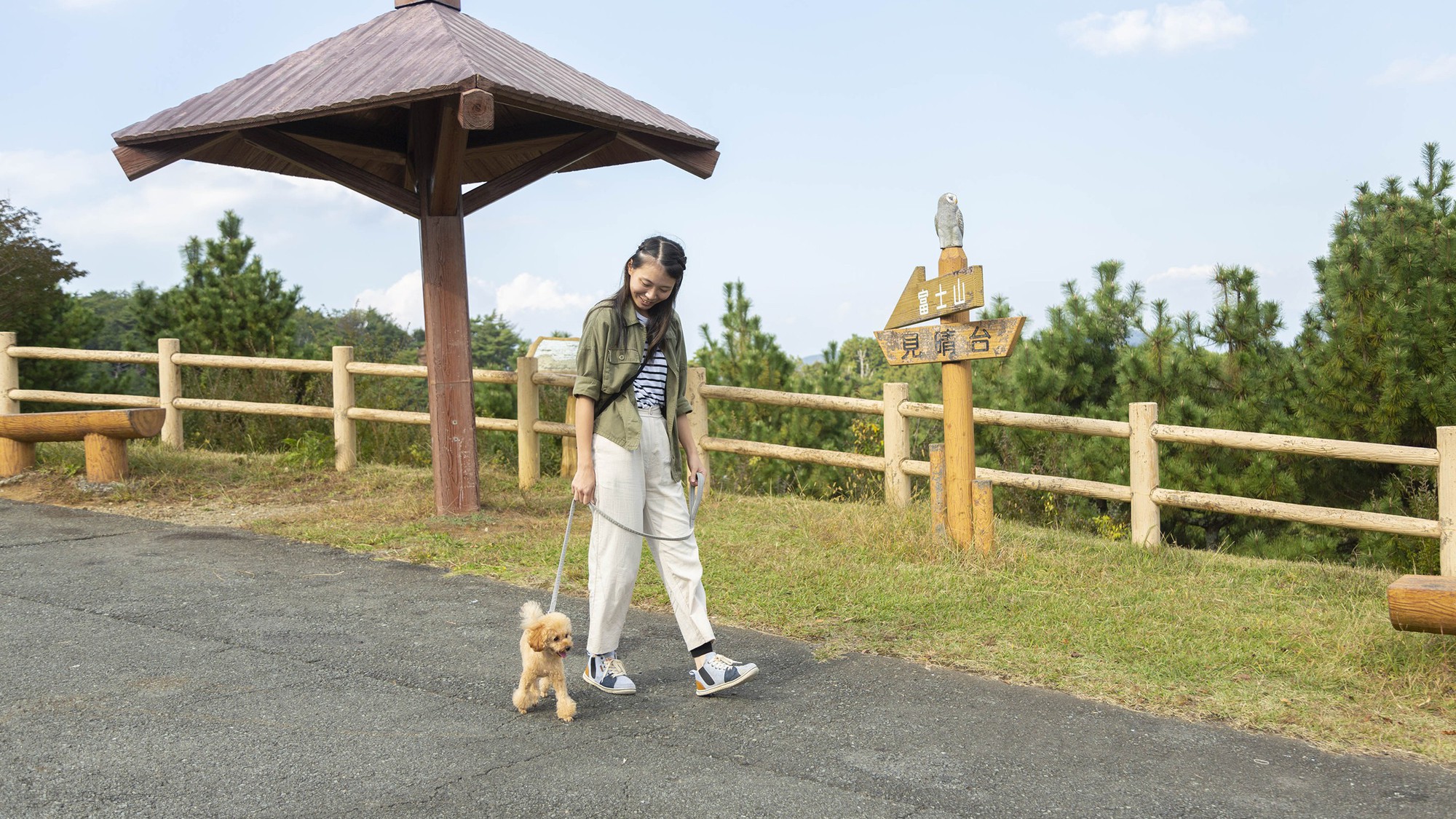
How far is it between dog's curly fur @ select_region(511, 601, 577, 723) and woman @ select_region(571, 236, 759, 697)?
331mm

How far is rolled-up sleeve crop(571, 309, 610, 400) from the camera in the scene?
416 cm

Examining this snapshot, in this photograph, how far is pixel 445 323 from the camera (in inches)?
312

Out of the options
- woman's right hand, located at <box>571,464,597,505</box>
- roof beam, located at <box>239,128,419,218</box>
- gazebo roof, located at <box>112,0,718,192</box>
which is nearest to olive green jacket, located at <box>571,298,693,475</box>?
woman's right hand, located at <box>571,464,597,505</box>

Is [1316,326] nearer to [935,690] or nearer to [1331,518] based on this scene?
[1331,518]

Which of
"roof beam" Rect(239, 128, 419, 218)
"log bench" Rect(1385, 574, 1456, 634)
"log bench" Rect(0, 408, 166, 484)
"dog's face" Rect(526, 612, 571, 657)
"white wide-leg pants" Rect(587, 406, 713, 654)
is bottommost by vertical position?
"log bench" Rect(1385, 574, 1456, 634)

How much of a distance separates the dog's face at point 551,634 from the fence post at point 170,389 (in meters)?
8.87

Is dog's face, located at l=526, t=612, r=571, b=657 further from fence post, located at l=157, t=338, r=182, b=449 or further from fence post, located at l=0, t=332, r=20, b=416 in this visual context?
fence post, located at l=0, t=332, r=20, b=416

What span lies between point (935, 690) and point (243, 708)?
267cm

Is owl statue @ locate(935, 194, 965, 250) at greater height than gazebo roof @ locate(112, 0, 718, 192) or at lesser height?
lesser

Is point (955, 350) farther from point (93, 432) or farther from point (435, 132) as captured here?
point (93, 432)

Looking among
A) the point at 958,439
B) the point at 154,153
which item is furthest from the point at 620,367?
the point at 154,153

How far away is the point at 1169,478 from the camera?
9.48 m

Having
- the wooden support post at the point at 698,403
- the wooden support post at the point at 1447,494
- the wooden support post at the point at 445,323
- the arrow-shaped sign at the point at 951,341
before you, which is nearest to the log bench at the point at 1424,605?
the wooden support post at the point at 1447,494

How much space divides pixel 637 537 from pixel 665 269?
1.03m
